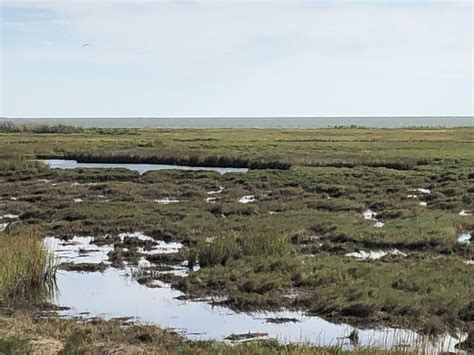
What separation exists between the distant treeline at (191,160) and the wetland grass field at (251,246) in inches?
175

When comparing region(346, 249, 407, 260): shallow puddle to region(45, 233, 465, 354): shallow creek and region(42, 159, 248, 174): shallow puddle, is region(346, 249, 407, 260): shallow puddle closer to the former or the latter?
region(45, 233, 465, 354): shallow creek

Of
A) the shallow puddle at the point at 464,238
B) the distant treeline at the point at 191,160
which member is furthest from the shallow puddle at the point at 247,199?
the distant treeline at the point at 191,160

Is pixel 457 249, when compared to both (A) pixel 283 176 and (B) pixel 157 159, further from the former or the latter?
(B) pixel 157 159

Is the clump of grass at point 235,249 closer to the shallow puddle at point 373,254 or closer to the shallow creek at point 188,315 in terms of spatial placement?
the shallow creek at point 188,315

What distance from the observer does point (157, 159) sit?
55.9 meters

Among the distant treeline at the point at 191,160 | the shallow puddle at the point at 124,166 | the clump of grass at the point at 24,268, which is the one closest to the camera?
the clump of grass at the point at 24,268

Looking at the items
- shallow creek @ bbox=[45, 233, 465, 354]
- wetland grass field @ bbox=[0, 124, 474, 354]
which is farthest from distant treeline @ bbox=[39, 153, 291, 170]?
shallow creek @ bbox=[45, 233, 465, 354]

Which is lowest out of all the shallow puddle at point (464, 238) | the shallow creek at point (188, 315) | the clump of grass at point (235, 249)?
the shallow creek at point (188, 315)

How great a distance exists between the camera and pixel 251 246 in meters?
20.4

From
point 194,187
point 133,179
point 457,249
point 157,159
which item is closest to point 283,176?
point 194,187

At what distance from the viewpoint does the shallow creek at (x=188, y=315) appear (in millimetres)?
13805

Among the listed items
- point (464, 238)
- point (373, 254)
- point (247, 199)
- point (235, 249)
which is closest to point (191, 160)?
point (247, 199)

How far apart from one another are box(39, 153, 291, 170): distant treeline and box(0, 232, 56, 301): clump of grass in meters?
30.9

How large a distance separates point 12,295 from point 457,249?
39.7ft
